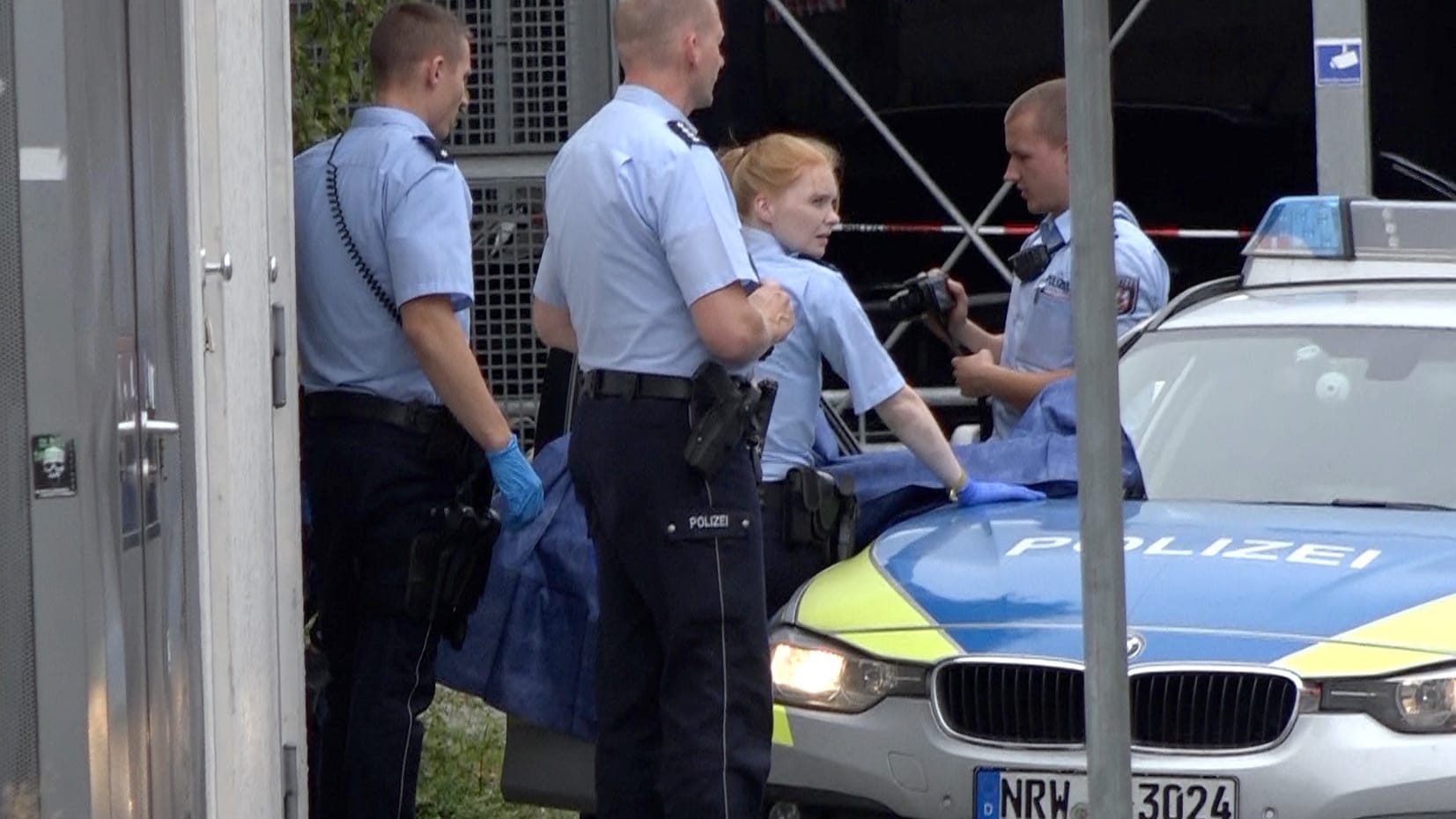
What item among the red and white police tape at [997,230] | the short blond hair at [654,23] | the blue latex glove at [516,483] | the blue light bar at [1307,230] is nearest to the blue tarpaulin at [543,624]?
the blue latex glove at [516,483]

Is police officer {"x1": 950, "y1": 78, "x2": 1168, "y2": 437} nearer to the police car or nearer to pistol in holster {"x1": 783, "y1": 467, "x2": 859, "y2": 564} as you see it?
the police car

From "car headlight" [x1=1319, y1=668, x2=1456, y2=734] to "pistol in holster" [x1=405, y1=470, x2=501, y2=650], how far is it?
1.62 meters

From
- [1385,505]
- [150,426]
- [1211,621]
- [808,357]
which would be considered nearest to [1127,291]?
[1385,505]

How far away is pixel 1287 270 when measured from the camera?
19.2ft

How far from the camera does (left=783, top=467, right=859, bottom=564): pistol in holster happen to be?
4875 millimetres

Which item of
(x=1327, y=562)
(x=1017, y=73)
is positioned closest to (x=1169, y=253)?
(x=1017, y=73)

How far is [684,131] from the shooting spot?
14.2 ft

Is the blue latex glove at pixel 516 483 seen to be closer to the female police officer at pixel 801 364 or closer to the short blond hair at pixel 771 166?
the female police officer at pixel 801 364

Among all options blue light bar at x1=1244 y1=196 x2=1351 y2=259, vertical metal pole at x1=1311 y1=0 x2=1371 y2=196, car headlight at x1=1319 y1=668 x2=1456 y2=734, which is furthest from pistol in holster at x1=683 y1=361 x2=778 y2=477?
vertical metal pole at x1=1311 y1=0 x2=1371 y2=196

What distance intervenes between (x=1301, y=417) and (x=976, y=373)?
0.87 metres

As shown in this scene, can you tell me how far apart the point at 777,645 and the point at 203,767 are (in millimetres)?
1284

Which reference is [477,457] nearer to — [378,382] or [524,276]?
[378,382]

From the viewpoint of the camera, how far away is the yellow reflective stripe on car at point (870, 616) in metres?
4.41

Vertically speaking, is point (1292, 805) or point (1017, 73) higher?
point (1017, 73)
